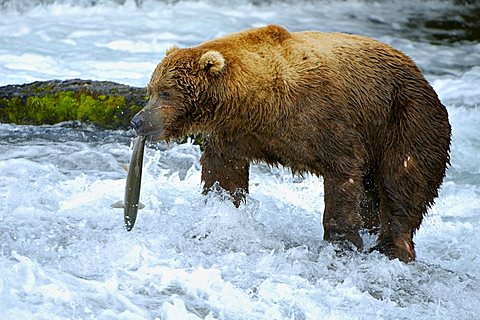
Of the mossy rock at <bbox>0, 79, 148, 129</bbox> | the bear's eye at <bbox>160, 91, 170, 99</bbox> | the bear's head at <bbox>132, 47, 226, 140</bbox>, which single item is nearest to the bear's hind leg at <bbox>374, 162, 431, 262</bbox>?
the bear's head at <bbox>132, 47, 226, 140</bbox>

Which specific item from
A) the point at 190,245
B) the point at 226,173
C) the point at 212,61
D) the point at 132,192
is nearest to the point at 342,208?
the point at 226,173

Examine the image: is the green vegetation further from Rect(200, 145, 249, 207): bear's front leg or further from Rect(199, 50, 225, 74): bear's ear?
Rect(199, 50, 225, 74): bear's ear

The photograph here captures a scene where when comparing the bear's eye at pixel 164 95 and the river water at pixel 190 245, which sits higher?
the bear's eye at pixel 164 95

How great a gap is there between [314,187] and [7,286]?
4.27m

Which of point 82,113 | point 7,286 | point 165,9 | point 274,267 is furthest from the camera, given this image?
point 165,9

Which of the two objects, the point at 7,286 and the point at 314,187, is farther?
the point at 314,187

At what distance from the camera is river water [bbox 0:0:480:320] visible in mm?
4801

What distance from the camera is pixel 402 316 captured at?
5129mm

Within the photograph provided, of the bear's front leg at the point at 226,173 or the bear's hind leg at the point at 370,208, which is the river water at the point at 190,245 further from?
the bear's hind leg at the point at 370,208

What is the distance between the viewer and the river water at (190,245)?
4.80m

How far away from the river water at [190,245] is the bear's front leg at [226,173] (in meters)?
0.11

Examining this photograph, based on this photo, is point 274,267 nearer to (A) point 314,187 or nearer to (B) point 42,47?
(A) point 314,187

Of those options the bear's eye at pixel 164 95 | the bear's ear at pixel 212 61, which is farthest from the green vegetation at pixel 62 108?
the bear's ear at pixel 212 61

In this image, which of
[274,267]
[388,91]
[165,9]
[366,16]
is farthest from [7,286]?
[366,16]
